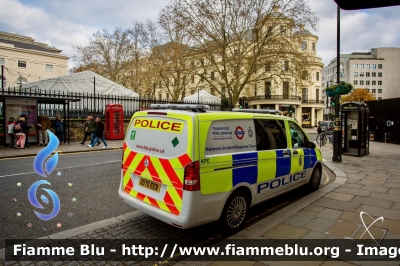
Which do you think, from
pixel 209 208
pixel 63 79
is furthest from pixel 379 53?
pixel 209 208

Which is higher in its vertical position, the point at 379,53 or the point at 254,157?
the point at 379,53

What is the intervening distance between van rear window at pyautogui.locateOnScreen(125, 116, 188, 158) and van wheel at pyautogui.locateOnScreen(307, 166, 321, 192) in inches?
163

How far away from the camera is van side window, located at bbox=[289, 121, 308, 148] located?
226 inches

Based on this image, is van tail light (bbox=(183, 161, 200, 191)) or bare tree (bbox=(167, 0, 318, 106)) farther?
bare tree (bbox=(167, 0, 318, 106))

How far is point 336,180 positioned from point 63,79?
1832cm

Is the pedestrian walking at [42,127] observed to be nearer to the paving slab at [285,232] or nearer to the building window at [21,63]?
the paving slab at [285,232]

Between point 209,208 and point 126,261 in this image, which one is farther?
point 209,208

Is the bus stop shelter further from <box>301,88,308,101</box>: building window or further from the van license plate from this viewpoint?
<box>301,88,308,101</box>: building window

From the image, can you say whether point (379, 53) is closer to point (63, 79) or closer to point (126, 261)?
point (63, 79)

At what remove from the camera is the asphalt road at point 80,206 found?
13.6ft

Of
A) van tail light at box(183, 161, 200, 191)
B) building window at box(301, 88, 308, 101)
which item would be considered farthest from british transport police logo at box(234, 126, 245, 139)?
building window at box(301, 88, 308, 101)

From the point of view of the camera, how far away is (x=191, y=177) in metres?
3.50

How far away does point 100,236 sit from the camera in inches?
154

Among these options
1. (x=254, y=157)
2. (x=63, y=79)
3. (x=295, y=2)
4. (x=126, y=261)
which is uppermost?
(x=295, y=2)
